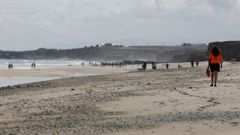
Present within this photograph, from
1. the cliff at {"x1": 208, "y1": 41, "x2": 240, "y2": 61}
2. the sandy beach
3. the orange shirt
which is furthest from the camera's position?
the cliff at {"x1": 208, "y1": 41, "x2": 240, "y2": 61}

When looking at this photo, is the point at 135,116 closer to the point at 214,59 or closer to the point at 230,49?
the point at 214,59

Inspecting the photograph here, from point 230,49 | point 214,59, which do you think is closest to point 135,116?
point 214,59

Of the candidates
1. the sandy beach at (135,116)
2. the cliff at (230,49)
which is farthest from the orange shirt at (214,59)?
the cliff at (230,49)

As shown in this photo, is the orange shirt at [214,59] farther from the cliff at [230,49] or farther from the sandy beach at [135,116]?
the cliff at [230,49]

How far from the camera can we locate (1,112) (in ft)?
51.9

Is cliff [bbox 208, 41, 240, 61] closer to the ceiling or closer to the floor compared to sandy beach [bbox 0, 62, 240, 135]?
closer to the ceiling

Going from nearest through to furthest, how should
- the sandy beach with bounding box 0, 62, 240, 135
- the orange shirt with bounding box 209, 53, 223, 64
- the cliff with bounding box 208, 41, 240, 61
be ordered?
the sandy beach with bounding box 0, 62, 240, 135 < the orange shirt with bounding box 209, 53, 223, 64 < the cliff with bounding box 208, 41, 240, 61

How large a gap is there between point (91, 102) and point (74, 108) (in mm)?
1502

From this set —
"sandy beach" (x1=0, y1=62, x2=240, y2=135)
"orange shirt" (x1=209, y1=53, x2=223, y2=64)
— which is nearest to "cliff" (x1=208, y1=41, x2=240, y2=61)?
"orange shirt" (x1=209, y1=53, x2=223, y2=64)

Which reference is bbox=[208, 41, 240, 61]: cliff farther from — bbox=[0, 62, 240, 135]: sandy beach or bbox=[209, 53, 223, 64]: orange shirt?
bbox=[0, 62, 240, 135]: sandy beach

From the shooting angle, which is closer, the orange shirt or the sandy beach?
the sandy beach

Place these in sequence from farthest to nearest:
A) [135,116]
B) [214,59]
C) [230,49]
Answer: [230,49], [214,59], [135,116]

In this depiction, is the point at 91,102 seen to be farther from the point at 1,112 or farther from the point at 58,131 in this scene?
the point at 58,131

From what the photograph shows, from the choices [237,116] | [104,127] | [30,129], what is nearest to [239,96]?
[237,116]
